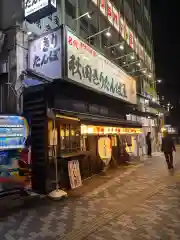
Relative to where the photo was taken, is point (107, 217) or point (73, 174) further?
point (73, 174)

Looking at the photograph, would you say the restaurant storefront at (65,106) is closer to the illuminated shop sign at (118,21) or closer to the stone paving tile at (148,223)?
the stone paving tile at (148,223)

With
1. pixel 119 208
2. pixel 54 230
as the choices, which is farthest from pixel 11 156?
pixel 119 208

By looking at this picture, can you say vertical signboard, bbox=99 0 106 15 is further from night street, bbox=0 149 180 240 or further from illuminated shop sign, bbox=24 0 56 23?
night street, bbox=0 149 180 240

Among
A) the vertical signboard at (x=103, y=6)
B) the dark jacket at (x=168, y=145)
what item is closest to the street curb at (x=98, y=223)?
the dark jacket at (x=168, y=145)

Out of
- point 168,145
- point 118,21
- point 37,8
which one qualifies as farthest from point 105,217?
point 118,21

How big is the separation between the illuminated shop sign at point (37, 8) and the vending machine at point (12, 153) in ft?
14.2

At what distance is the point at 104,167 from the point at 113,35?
10564 millimetres

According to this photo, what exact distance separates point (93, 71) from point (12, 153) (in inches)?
217

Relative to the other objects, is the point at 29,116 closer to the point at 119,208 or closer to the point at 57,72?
the point at 57,72

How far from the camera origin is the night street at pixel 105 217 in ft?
15.9

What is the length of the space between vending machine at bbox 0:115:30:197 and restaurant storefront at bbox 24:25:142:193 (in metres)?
0.80

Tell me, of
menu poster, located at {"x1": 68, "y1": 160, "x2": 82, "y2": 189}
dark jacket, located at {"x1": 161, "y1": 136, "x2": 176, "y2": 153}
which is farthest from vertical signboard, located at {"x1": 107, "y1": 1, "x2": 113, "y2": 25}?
menu poster, located at {"x1": 68, "y1": 160, "x2": 82, "y2": 189}

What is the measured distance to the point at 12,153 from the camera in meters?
7.30

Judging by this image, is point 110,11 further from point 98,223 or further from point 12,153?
point 98,223
